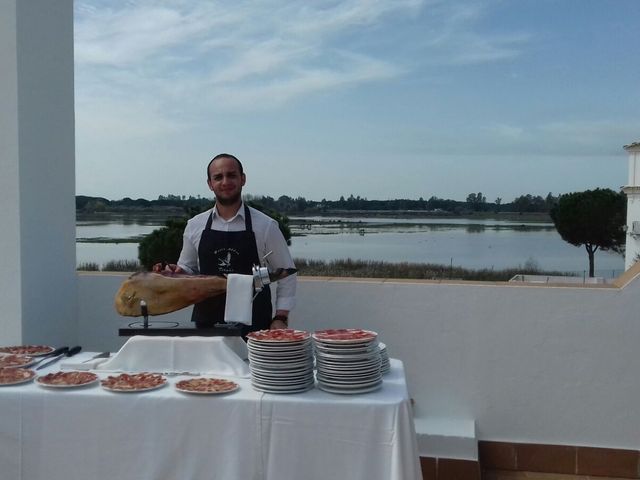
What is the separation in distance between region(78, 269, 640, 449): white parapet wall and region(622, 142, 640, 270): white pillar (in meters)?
8.19

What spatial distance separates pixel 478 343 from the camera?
124 inches

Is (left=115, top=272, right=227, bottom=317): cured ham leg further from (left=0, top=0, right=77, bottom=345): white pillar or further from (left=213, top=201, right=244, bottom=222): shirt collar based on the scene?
(left=0, top=0, right=77, bottom=345): white pillar

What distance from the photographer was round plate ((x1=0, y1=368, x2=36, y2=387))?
1.95m

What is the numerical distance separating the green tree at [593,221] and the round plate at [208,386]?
24.6 meters

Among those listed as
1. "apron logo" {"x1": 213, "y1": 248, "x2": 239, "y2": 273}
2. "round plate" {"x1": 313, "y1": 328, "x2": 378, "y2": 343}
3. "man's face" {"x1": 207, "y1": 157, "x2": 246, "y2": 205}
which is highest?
"man's face" {"x1": 207, "y1": 157, "x2": 246, "y2": 205}

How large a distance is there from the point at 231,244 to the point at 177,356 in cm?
47

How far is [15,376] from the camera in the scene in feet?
6.55

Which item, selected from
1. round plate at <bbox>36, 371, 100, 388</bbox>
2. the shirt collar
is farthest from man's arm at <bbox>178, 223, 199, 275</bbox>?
round plate at <bbox>36, 371, 100, 388</bbox>

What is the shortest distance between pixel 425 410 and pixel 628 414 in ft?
3.08

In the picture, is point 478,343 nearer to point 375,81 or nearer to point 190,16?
point 190,16

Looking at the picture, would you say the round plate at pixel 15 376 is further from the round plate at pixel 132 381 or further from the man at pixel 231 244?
the man at pixel 231 244

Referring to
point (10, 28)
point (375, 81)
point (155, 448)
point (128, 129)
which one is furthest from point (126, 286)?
point (375, 81)

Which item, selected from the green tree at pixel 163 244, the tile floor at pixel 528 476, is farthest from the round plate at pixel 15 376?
the green tree at pixel 163 244

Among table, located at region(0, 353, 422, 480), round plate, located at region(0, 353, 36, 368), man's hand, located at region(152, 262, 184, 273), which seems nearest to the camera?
table, located at region(0, 353, 422, 480)
